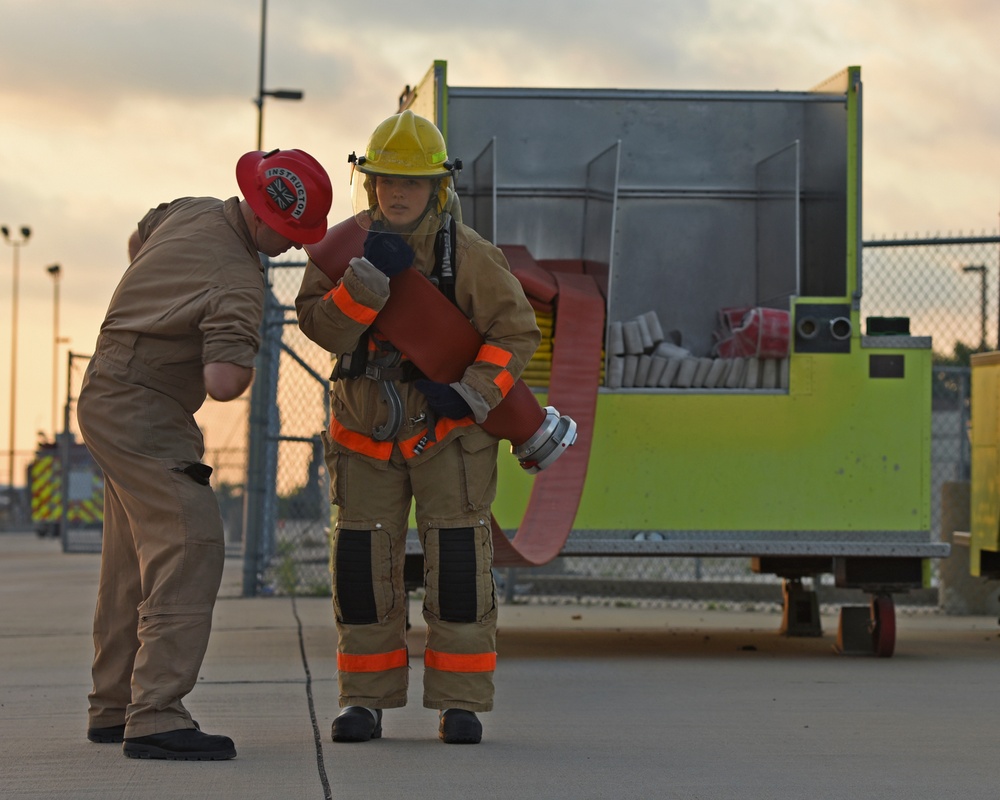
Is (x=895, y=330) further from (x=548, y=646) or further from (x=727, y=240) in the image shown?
(x=548, y=646)

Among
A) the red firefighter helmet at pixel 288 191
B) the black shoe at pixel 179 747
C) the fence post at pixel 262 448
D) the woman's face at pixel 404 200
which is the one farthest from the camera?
the fence post at pixel 262 448

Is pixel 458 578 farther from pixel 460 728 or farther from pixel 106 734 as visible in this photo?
pixel 106 734

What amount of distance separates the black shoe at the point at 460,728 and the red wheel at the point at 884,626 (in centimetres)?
339

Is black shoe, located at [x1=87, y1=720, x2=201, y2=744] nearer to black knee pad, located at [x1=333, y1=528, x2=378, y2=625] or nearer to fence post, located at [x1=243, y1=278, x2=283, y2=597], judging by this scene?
black knee pad, located at [x1=333, y1=528, x2=378, y2=625]

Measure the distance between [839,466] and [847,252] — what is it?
1.08 m

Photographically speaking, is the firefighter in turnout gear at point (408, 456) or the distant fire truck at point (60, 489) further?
the distant fire truck at point (60, 489)

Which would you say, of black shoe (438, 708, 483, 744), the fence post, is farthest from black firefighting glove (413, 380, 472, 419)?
the fence post

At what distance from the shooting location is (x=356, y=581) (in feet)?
16.0

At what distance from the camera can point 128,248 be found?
194 inches

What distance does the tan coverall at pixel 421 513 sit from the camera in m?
4.84

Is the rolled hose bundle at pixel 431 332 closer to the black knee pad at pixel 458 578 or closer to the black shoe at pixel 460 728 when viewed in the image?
the black knee pad at pixel 458 578

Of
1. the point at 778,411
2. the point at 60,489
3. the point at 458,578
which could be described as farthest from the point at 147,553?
the point at 60,489

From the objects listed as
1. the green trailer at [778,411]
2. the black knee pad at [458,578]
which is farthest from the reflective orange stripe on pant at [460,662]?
the green trailer at [778,411]

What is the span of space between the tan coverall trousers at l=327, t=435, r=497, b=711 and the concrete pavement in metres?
0.20
